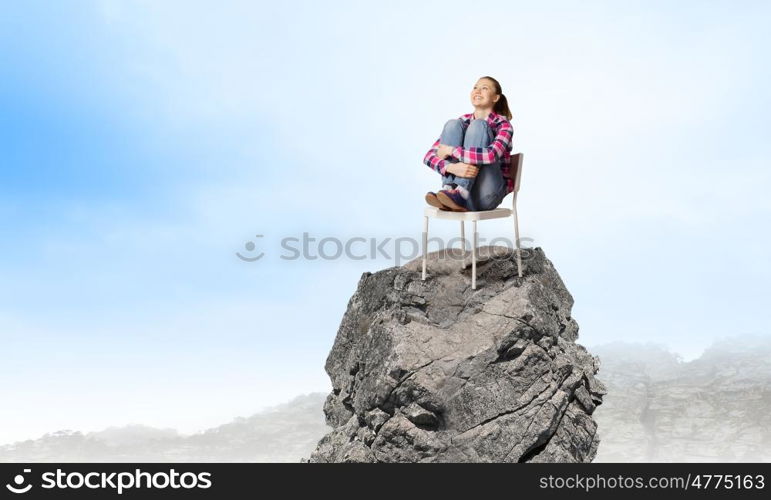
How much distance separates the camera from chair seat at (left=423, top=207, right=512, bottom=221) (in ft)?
28.6

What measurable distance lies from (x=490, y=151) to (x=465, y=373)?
2077mm

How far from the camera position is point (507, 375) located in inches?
328

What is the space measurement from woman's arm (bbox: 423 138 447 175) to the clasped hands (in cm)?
4

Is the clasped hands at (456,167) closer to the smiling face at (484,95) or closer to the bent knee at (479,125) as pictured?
the bent knee at (479,125)

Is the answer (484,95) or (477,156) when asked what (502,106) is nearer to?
(484,95)

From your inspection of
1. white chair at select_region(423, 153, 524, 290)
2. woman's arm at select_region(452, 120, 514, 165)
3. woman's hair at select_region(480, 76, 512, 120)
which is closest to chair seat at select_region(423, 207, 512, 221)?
white chair at select_region(423, 153, 524, 290)

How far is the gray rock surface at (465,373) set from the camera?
8188 mm

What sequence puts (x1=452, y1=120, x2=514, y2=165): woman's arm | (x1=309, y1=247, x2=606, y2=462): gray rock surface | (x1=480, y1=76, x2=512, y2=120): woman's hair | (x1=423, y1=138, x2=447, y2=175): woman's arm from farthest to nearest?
1. (x1=480, y1=76, x2=512, y2=120): woman's hair
2. (x1=423, y1=138, x2=447, y2=175): woman's arm
3. (x1=452, y1=120, x2=514, y2=165): woman's arm
4. (x1=309, y1=247, x2=606, y2=462): gray rock surface

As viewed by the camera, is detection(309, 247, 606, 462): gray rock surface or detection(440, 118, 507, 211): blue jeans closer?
detection(309, 247, 606, 462): gray rock surface

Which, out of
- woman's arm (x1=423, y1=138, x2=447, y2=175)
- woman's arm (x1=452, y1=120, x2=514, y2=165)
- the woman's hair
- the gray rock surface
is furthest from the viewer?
the woman's hair

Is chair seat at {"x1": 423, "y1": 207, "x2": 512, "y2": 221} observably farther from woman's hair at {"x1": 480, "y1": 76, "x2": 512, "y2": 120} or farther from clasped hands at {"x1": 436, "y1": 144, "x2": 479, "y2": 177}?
woman's hair at {"x1": 480, "y1": 76, "x2": 512, "y2": 120}

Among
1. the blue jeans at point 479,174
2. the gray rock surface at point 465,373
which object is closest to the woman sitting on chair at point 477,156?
the blue jeans at point 479,174

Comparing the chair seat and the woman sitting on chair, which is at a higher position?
the woman sitting on chair
